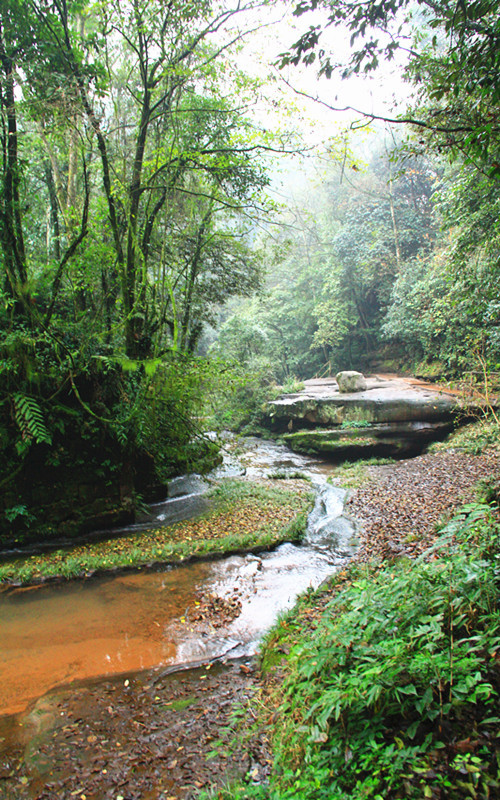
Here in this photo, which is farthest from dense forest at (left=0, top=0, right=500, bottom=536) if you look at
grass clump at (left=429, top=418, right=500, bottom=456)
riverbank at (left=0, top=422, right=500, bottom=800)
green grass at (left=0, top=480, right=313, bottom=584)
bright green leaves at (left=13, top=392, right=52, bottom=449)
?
riverbank at (left=0, top=422, right=500, bottom=800)

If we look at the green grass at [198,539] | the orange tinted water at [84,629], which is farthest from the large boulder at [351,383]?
the orange tinted water at [84,629]

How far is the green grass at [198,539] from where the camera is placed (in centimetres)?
614

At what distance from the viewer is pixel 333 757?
6.93ft

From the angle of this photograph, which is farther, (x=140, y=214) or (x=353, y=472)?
(x=353, y=472)

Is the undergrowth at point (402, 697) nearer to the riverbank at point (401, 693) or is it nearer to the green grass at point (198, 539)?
the riverbank at point (401, 693)

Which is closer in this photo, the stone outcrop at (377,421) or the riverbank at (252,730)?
the riverbank at (252,730)

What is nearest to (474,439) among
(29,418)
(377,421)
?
(377,421)

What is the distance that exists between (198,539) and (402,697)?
18.3 feet

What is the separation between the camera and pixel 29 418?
263 inches

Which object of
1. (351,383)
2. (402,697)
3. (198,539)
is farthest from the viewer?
(351,383)

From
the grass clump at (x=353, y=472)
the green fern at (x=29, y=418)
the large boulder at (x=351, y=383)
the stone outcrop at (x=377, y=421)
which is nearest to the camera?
the green fern at (x=29, y=418)

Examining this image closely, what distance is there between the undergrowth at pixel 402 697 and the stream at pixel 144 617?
1.66m

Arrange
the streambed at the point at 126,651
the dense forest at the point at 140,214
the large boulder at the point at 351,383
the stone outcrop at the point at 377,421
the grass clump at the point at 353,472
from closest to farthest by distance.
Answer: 1. the streambed at the point at 126,651
2. the dense forest at the point at 140,214
3. the grass clump at the point at 353,472
4. the stone outcrop at the point at 377,421
5. the large boulder at the point at 351,383

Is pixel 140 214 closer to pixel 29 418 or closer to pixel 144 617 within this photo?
pixel 29 418
